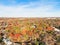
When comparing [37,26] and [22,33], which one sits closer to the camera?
[22,33]

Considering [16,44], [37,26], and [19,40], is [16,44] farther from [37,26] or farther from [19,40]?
[37,26]

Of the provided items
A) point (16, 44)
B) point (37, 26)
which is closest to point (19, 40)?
point (16, 44)

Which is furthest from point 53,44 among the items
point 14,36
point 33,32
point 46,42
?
point 14,36

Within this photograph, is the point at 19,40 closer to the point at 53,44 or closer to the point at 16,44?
the point at 16,44

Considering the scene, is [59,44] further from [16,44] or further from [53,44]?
[16,44]

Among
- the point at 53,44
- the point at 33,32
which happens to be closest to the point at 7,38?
the point at 33,32

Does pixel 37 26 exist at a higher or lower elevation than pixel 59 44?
higher

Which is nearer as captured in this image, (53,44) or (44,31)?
(53,44)
